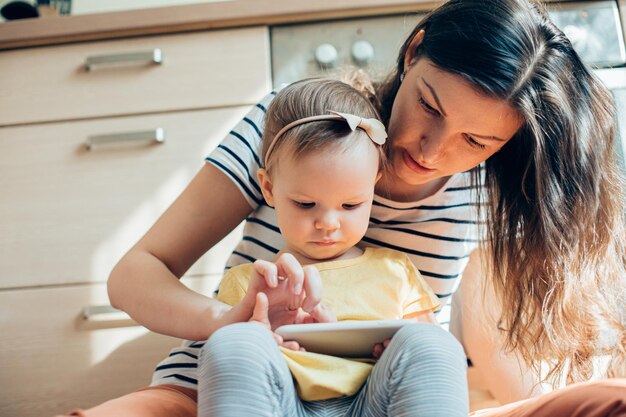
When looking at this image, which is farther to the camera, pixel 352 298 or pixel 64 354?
pixel 64 354

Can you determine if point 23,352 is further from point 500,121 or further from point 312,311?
point 500,121

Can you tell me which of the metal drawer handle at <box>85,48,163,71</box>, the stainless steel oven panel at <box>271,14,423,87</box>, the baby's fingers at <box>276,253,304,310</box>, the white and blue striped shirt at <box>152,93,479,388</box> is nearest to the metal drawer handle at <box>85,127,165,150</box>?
the metal drawer handle at <box>85,48,163,71</box>

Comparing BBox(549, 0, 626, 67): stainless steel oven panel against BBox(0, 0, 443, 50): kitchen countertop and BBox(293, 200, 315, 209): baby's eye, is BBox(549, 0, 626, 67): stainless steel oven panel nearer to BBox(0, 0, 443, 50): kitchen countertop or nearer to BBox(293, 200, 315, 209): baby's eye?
BBox(0, 0, 443, 50): kitchen countertop

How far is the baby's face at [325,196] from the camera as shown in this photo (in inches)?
31.9

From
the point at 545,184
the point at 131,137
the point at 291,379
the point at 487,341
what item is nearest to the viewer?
the point at 291,379

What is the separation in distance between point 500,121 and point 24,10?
1287mm

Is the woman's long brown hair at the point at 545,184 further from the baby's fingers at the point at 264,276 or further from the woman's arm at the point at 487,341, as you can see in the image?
the baby's fingers at the point at 264,276

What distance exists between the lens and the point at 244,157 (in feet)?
3.19

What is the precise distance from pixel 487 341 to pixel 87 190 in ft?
2.96

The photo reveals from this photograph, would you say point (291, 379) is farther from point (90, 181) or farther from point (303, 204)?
point (90, 181)

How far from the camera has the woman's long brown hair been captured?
0.86 metres

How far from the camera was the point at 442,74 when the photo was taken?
86cm

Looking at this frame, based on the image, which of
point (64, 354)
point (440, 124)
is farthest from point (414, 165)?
point (64, 354)

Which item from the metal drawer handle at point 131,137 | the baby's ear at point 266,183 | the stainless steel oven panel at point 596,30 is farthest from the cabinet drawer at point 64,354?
the stainless steel oven panel at point 596,30
